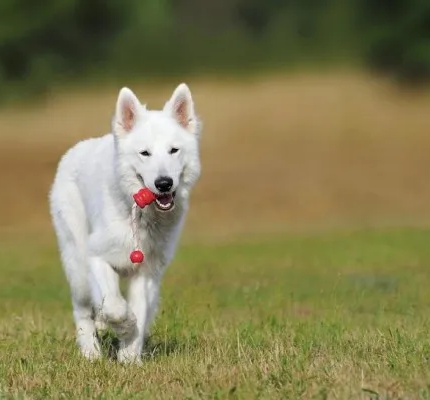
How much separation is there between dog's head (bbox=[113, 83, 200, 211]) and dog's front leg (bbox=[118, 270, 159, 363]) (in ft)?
2.19

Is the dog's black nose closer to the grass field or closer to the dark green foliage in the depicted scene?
the grass field

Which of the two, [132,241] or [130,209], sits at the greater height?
[130,209]

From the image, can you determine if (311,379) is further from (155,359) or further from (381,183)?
(381,183)

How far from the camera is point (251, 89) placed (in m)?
33.9

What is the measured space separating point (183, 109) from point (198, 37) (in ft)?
90.5

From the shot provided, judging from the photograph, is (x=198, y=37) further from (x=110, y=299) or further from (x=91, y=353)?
(x=110, y=299)

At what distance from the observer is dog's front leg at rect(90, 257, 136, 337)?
7.09 meters

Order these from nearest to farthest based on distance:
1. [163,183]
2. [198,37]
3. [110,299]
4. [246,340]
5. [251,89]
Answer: [163,183] → [110,299] → [246,340] → [251,89] → [198,37]

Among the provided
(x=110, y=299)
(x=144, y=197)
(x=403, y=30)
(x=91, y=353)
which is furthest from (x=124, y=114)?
(x=403, y=30)

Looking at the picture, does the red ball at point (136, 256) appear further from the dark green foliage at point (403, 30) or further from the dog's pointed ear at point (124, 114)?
the dark green foliage at point (403, 30)

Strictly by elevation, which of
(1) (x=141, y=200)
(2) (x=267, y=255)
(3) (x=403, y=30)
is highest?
(1) (x=141, y=200)

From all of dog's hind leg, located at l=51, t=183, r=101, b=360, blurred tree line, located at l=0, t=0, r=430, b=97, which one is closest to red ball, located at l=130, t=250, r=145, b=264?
dog's hind leg, located at l=51, t=183, r=101, b=360

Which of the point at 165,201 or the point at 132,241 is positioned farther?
the point at 132,241

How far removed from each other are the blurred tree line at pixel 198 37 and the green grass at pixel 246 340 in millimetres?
16972
